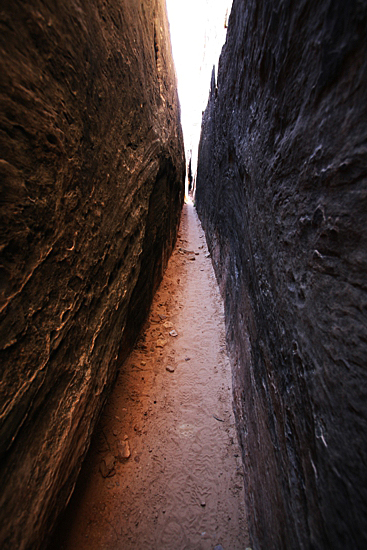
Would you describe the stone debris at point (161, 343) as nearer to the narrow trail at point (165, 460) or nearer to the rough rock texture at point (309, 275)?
the narrow trail at point (165, 460)

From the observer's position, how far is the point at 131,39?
304 cm

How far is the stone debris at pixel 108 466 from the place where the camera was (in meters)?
2.69

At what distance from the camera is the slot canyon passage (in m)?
1.10

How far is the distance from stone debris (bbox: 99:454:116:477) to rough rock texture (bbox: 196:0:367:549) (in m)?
1.48

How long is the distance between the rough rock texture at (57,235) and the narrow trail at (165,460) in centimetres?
82

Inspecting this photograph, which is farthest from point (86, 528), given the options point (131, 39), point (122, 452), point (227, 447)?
point (131, 39)

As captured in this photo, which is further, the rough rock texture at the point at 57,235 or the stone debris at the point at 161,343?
the stone debris at the point at 161,343

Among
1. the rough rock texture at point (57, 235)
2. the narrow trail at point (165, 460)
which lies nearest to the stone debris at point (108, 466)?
the narrow trail at point (165, 460)

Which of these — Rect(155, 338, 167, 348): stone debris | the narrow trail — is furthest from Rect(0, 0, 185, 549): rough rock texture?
Rect(155, 338, 167, 348): stone debris

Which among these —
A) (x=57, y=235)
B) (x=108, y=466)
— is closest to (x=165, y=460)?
(x=108, y=466)

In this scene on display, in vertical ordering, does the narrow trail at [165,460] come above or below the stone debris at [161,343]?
below

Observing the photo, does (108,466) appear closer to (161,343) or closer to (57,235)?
(161,343)

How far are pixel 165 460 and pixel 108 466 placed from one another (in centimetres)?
64

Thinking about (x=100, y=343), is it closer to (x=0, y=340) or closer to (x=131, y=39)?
(x=0, y=340)
